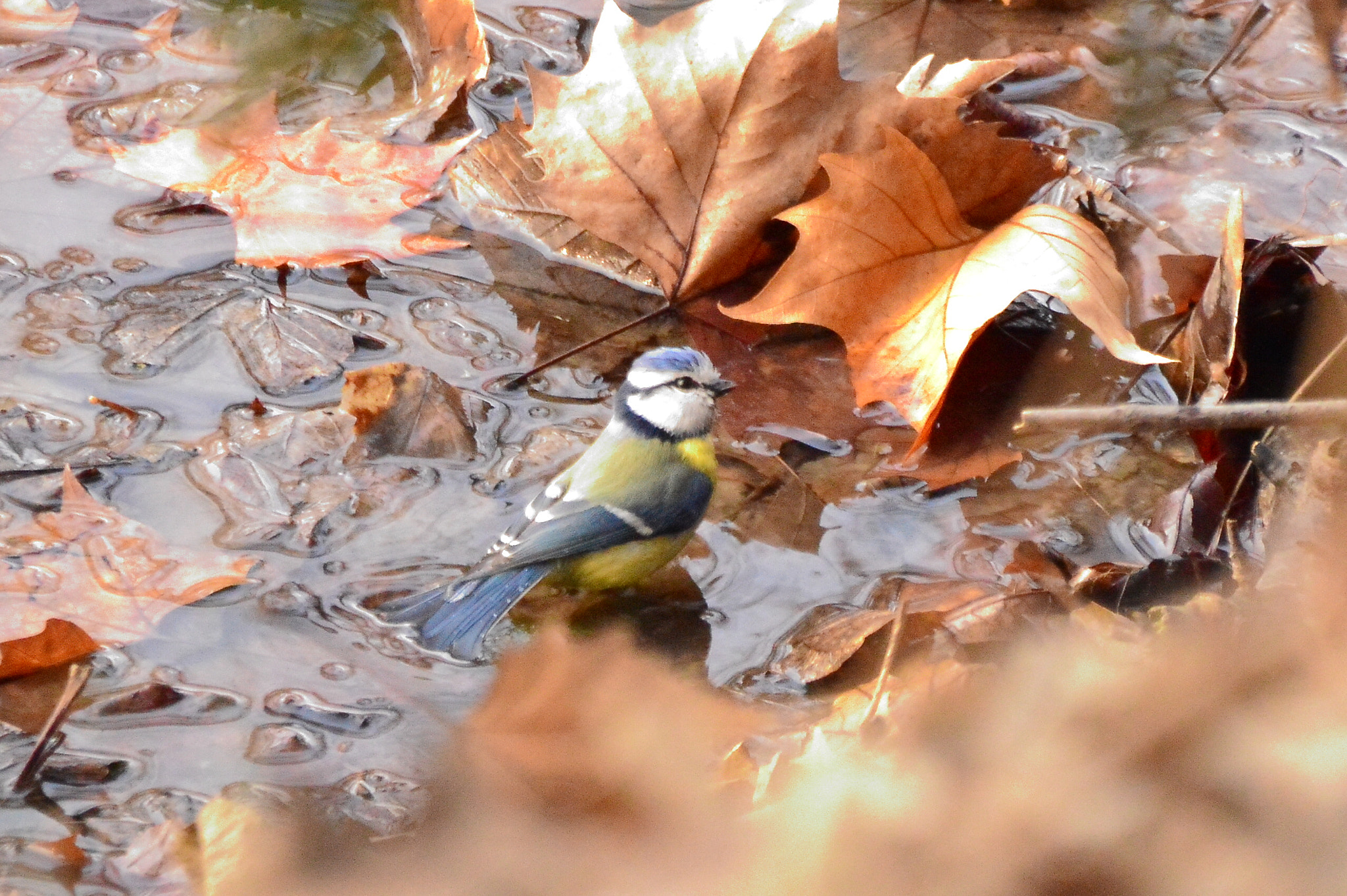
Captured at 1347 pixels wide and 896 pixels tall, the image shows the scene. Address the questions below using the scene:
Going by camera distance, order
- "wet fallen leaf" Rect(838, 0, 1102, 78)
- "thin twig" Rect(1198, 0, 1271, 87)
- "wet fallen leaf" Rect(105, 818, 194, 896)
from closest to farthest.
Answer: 1. "wet fallen leaf" Rect(105, 818, 194, 896)
2. "thin twig" Rect(1198, 0, 1271, 87)
3. "wet fallen leaf" Rect(838, 0, 1102, 78)

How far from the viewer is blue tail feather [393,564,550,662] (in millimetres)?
2668

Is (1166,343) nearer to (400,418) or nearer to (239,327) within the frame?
(400,418)

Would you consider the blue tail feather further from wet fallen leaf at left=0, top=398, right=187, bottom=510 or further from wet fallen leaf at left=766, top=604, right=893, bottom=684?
wet fallen leaf at left=0, top=398, right=187, bottom=510

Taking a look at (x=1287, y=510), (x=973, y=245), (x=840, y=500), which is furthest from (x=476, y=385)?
(x=1287, y=510)

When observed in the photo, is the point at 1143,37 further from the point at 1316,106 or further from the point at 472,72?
the point at 472,72

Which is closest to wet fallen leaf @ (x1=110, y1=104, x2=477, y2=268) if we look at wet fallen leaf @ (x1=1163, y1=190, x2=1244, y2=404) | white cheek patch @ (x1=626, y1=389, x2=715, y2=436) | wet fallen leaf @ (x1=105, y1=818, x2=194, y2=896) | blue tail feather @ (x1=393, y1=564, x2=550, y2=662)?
white cheek patch @ (x1=626, y1=389, x2=715, y2=436)

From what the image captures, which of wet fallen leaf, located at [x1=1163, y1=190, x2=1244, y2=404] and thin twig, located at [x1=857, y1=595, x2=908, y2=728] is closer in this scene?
thin twig, located at [x1=857, y1=595, x2=908, y2=728]

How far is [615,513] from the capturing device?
10.3ft

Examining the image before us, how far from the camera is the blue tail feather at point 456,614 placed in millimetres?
2668

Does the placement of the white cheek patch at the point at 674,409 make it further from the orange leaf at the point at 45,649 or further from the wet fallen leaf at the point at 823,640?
the orange leaf at the point at 45,649

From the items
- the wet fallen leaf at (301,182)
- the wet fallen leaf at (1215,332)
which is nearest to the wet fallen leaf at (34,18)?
the wet fallen leaf at (301,182)

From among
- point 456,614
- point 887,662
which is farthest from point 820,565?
point 456,614

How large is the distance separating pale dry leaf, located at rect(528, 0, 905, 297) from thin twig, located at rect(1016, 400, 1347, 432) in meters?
1.58

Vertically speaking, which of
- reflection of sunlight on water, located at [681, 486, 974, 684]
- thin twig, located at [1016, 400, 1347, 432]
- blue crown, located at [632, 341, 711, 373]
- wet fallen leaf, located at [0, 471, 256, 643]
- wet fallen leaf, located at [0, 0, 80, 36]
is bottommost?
reflection of sunlight on water, located at [681, 486, 974, 684]
